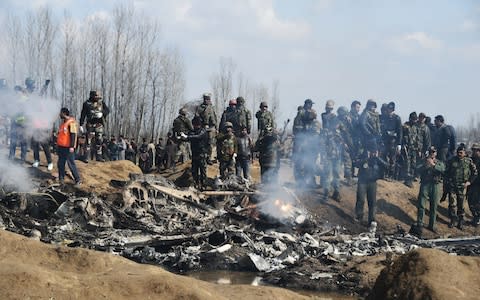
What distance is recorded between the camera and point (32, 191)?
36.8 ft

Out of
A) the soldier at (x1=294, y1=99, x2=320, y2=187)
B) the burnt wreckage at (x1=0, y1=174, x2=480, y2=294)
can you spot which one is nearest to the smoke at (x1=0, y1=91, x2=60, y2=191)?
the burnt wreckage at (x1=0, y1=174, x2=480, y2=294)

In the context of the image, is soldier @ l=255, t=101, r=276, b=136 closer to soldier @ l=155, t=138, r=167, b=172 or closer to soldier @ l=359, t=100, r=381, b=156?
soldier @ l=359, t=100, r=381, b=156

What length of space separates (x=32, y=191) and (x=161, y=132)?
35595 mm

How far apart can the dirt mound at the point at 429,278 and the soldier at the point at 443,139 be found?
39.4 ft

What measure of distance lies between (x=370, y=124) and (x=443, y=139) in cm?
285

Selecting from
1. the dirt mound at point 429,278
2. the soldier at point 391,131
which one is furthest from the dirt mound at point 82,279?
the soldier at point 391,131

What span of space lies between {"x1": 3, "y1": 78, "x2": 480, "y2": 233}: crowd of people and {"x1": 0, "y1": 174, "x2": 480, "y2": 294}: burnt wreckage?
142 cm

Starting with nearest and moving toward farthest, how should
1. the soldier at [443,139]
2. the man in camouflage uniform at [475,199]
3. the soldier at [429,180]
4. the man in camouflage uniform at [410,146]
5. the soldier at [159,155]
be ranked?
the soldier at [429,180]
the man in camouflage uniform at [475,199]
the soldier at [443,139]
the man in camouflage uniform at [410,146]
the soldier at [159,155]

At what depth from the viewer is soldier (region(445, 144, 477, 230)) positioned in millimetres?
15008

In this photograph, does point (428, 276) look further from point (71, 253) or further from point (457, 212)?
point (457, 212)

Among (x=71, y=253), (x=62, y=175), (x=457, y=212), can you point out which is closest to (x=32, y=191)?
(x=62, y=175)

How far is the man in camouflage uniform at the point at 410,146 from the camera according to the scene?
A: 1702 centimetres

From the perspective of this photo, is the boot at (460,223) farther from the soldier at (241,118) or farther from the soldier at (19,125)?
the soldier at (19,125)

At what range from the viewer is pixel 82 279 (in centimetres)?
462
